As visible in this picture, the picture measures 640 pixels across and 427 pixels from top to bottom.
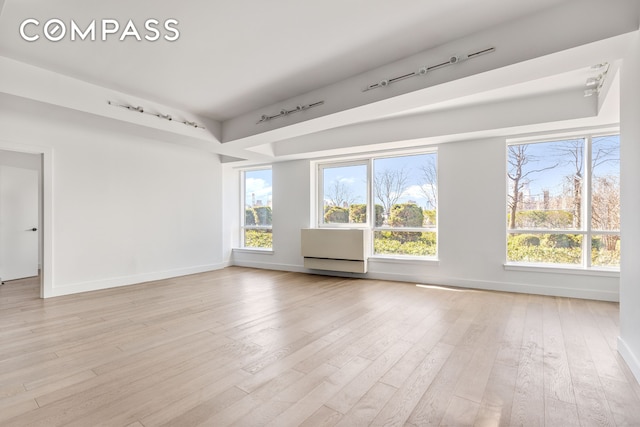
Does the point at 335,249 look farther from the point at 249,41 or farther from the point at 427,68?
the point at 249,41

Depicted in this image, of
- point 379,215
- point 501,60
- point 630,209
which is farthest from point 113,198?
point 630,209

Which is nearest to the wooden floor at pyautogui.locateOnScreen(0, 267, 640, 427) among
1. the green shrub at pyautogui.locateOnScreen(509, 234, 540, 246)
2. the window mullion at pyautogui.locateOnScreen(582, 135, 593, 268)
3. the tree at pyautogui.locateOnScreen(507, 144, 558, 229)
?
the window mullion at pyautogui.locateOnScreen(582, 135, 593, 268)

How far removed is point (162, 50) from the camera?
2867 millimetres

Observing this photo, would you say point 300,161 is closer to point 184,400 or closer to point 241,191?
point 241,191

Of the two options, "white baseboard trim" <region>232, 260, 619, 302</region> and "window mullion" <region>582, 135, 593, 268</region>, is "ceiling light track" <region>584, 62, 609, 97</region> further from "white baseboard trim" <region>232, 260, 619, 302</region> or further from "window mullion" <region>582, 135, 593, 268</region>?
"white baseboard trim" <region>232, 260, 619, 302</region>

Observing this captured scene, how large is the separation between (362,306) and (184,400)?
237 centimetres

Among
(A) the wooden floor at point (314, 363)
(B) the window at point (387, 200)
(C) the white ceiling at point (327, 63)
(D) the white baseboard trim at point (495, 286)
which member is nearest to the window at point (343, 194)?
(B) the window at point (387, 200)

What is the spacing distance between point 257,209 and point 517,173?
522 cm

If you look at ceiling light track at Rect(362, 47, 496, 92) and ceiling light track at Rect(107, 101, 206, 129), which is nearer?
ceiling light track at Rect(362, 47, 496, 92)

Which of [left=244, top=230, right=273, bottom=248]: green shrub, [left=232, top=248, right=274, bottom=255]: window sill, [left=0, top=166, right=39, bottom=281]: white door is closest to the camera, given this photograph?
[left=0, top=166, right=39, bottom=281]: white door

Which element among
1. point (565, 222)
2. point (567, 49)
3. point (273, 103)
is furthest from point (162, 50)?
point (565, 222)

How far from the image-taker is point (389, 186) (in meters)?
5.56

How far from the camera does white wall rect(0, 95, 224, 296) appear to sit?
421cm

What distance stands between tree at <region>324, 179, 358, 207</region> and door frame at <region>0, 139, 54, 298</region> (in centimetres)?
445
